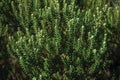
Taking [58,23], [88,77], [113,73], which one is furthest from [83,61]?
[113,73]

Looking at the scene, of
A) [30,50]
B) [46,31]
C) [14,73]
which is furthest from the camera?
[14,73]

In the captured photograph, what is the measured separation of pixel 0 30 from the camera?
9555 mm

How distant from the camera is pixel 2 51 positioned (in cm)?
1014

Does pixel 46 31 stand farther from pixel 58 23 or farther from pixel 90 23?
pixel 90 23

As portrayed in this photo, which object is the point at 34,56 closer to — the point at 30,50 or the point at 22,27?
the point at 30,50

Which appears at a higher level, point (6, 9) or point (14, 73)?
point (6, 9)

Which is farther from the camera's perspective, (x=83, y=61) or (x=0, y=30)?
(x=0, y=30)

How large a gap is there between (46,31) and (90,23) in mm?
1314

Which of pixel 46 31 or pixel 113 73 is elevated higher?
pixel 46 31

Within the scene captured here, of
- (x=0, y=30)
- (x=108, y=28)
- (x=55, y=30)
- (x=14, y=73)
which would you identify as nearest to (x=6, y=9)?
(x=0, y=30)

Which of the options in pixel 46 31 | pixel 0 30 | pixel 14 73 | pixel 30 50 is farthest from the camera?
pixel 14 73

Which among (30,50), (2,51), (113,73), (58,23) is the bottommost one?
(113,73)

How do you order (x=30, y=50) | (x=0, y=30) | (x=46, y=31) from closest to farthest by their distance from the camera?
(x=30, y=50) → (x=46, y=31) → (x=0, y=30)

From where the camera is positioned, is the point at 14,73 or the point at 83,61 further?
the point at 14,73
